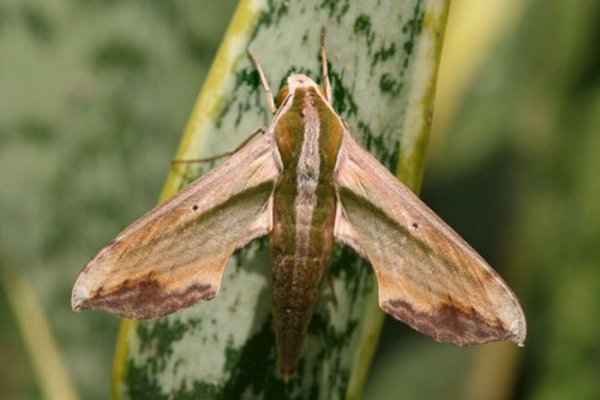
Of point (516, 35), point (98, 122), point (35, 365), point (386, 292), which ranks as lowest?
point (35, 365)

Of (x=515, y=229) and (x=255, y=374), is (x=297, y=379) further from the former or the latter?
(x=515, y=229)

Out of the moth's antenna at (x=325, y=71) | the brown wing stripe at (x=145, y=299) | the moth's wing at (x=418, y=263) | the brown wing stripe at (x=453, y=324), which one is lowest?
the brown wing stripe at (x=145, y=299)

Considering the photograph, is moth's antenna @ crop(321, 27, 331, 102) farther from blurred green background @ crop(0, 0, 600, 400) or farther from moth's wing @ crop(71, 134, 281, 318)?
blurred green background @ crop(0, 0, 600, 400)

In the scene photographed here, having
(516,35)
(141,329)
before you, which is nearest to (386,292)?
(141,329)

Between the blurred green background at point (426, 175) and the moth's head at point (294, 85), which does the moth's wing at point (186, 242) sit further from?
the blurred green background at point (426, 175)

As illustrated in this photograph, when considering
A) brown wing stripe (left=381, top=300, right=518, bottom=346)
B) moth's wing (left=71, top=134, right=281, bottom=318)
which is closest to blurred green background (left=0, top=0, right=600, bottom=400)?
moth's wing (left=71, top=134, right=281, bottom=318)

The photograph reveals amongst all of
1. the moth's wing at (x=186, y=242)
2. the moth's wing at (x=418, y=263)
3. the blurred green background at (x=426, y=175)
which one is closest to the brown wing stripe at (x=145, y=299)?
the moth's wing at (x=186, y=242)

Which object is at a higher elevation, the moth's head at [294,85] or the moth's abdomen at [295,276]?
the moth's head at [294,85]
